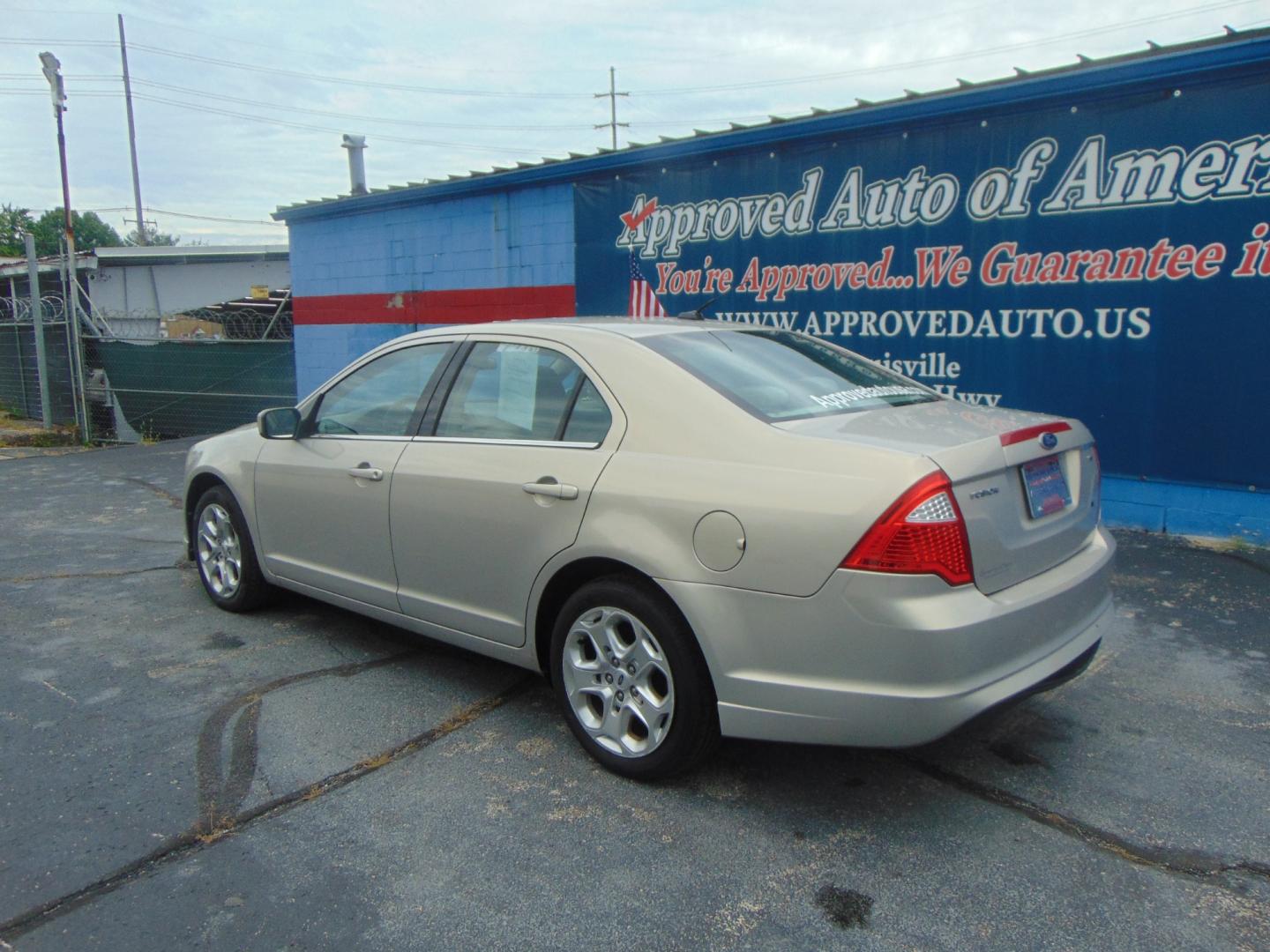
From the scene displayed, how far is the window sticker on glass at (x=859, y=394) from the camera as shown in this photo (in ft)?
11.2

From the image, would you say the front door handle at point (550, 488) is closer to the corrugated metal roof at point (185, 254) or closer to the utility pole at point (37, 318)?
the utility pole at point (37, 318)

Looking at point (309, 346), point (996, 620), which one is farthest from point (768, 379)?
point (309, 346)

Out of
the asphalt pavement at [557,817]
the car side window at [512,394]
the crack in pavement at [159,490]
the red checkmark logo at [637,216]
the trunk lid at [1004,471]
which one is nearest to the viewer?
the asphalt pavement at [557,817]

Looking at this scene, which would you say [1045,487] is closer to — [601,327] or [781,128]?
[601,327]

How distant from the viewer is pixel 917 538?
8.63ft

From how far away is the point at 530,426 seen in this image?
363 cm

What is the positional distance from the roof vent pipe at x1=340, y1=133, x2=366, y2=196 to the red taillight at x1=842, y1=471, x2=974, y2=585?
40.6 ft

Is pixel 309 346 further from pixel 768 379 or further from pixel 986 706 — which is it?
pixel 986 706

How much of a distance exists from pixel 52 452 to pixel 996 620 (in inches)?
521

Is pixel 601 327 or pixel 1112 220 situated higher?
pixel 1112 220

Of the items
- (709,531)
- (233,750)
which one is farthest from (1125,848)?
(233,750)

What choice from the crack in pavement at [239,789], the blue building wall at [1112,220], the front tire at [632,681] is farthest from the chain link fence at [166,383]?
the front tire at [632,681]

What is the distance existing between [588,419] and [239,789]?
1.74 m

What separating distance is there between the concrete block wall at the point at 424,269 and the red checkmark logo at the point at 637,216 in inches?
28.5
